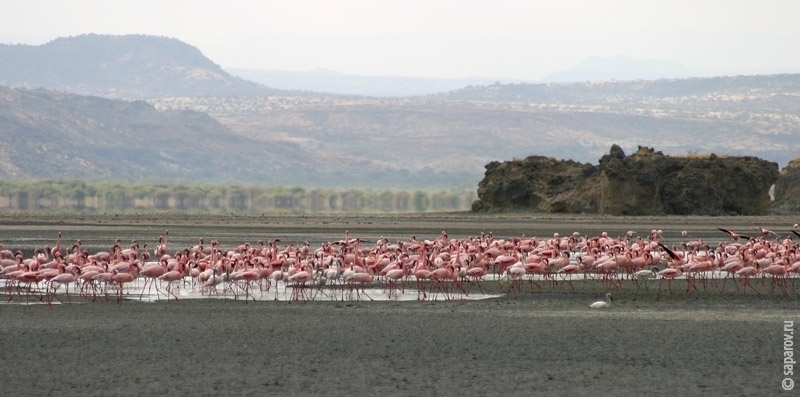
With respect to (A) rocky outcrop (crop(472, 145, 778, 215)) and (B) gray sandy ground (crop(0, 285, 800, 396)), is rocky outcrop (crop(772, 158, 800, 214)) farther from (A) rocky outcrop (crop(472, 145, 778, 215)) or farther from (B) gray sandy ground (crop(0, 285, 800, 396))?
(B) gray sandy ground (crop(0, 285, 800, 396))

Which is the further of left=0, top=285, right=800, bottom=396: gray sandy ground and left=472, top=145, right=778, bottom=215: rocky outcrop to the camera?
left=472, top=145, right=778, bottom=215: rocky outcrop

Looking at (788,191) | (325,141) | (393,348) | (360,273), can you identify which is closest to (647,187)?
(788,191)

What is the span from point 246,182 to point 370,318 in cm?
13032

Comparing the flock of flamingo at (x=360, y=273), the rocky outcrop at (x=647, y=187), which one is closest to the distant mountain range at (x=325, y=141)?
the rocky outcrop at (x=647, y=187)

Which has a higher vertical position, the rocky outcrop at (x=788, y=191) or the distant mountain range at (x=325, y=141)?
the distant mountain range at (x=325, y=141)

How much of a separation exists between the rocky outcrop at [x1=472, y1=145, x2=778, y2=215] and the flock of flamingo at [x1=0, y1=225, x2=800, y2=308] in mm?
25265

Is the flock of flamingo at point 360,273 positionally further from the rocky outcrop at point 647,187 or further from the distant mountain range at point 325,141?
the distant mountain range at point 325,141

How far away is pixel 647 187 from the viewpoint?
156ft

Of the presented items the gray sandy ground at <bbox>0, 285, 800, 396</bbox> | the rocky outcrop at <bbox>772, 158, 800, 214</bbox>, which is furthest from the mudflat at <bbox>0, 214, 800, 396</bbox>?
the rocky outcrop at <bbox>772, 158, 800, 214</bbox>

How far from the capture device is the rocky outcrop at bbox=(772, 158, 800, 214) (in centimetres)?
5200

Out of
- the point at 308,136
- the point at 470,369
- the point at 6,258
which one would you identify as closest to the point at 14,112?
the point at 308,136

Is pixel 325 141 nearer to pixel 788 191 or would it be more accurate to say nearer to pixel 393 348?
pixel 788 191

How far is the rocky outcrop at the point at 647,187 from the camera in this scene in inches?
1857

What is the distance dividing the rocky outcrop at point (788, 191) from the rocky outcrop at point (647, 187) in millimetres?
2040
